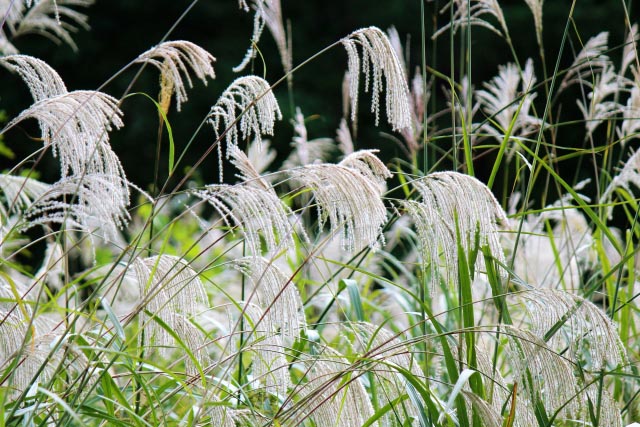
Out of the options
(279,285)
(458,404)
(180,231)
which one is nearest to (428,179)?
(279,285)

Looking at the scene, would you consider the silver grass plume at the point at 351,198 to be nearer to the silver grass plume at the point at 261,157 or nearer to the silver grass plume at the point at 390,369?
the silver grass plume at the point at 390,369

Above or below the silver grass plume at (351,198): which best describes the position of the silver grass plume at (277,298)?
below

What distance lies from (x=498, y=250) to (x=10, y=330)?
3.04ft

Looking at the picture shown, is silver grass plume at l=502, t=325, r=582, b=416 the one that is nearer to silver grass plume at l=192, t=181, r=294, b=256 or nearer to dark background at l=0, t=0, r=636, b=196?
silver grass plume at l=192, t=181, r=294, b=256

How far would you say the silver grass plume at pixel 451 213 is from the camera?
4.22ft

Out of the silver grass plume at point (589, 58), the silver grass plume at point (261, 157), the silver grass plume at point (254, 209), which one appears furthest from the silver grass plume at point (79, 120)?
the silver grass plume at point (261, 157)

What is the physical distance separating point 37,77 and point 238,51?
335 inches

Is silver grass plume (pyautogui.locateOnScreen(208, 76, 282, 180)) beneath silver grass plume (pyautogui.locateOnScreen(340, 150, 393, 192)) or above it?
above

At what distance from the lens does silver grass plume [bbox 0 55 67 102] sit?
1.51 m

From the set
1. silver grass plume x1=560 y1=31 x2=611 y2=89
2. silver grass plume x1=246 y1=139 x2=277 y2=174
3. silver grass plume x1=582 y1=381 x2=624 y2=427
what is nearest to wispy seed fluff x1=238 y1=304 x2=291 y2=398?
silver grass plume x1=582 y1=381 x2=624 y2=427

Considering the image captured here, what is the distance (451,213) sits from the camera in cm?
132

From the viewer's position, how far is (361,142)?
9547mm

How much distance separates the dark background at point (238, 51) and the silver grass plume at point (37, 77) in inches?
276

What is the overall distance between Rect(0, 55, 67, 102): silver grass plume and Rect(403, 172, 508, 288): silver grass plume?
74 centimetres
